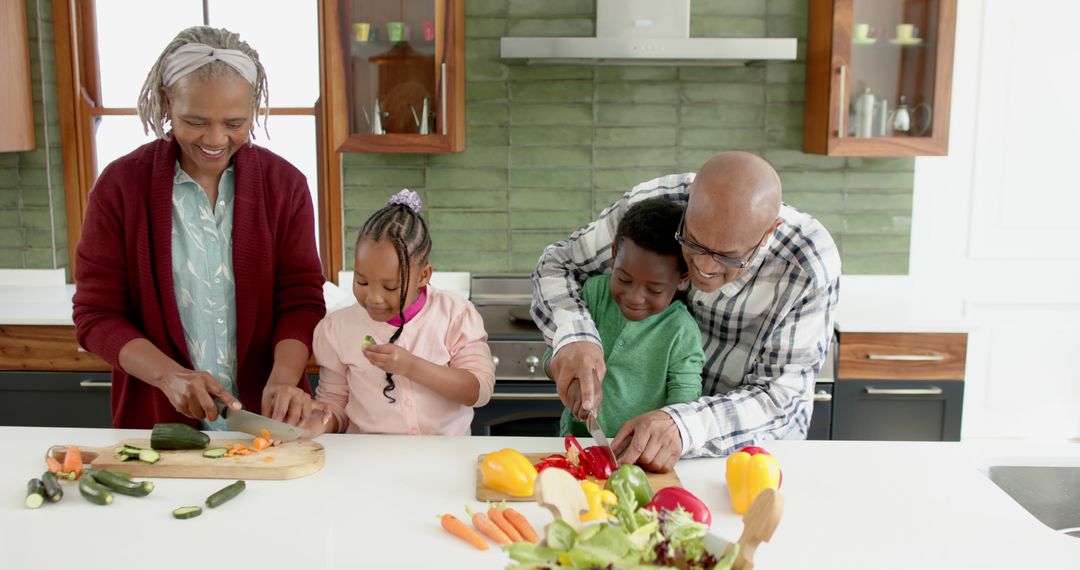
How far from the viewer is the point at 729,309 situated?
1.84 meters

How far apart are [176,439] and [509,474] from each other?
1.97 ft

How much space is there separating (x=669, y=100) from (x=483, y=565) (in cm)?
246

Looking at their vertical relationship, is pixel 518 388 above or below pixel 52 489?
below

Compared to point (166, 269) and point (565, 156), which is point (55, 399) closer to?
point (166, 269)

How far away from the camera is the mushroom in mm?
1129

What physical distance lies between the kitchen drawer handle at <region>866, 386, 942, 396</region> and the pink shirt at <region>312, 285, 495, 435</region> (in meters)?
→ 1.56

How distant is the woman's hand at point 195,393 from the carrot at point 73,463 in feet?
0.68

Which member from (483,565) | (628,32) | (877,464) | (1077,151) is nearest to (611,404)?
(877,464)

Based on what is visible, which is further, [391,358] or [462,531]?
[391,358]

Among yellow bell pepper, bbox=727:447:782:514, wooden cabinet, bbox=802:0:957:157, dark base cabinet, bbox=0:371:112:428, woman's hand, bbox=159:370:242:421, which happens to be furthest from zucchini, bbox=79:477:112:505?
wooden cabinet, bbox=802:0:957:157

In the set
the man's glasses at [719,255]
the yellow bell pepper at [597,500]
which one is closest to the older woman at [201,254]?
the yellow bell pepper at [597,500]

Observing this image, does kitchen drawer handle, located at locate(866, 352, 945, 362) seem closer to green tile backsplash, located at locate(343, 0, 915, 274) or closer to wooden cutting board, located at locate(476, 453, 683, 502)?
green tile backsplash, located at locate(343, 0, 915, 274)

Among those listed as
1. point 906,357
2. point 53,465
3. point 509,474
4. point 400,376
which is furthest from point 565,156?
point 53,465

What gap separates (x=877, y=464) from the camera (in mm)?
1670
